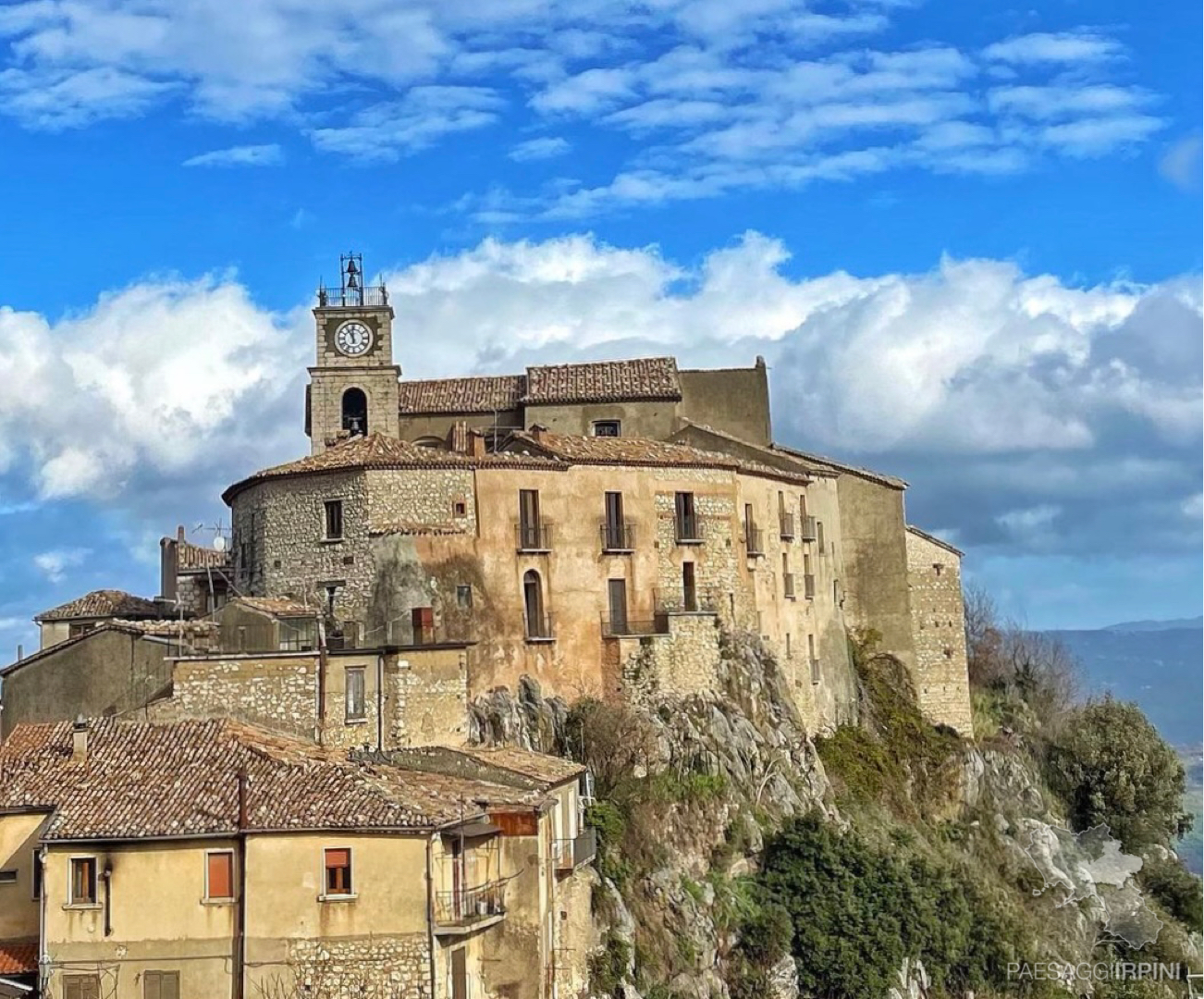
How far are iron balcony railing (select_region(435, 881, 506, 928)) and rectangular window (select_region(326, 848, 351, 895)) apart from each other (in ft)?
5.52

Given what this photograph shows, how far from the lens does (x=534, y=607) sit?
4909cm

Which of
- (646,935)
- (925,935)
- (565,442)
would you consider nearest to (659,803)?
(646,935)

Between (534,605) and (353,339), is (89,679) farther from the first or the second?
(353,339)

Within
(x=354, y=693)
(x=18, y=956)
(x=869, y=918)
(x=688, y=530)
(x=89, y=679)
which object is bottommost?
(x=869, y=918)

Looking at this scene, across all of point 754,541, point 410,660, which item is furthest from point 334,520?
point 754,541

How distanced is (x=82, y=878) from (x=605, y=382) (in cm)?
3209

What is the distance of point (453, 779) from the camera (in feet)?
120

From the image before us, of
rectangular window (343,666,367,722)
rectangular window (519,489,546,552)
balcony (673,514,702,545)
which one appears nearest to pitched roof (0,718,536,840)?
rectangular window (343,666,367,722)

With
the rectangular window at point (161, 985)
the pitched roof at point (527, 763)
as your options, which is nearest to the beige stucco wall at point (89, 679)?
the pitched roof at point (527, 763)

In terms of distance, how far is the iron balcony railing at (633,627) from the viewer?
4988cm

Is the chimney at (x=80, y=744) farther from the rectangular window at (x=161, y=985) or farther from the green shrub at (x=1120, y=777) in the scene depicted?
the green shrub at (x=1120, y=777)

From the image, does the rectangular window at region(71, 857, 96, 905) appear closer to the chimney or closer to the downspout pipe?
the downspout pipe

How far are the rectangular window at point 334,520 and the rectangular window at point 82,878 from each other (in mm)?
17693

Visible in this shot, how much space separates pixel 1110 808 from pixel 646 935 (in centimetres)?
2930
